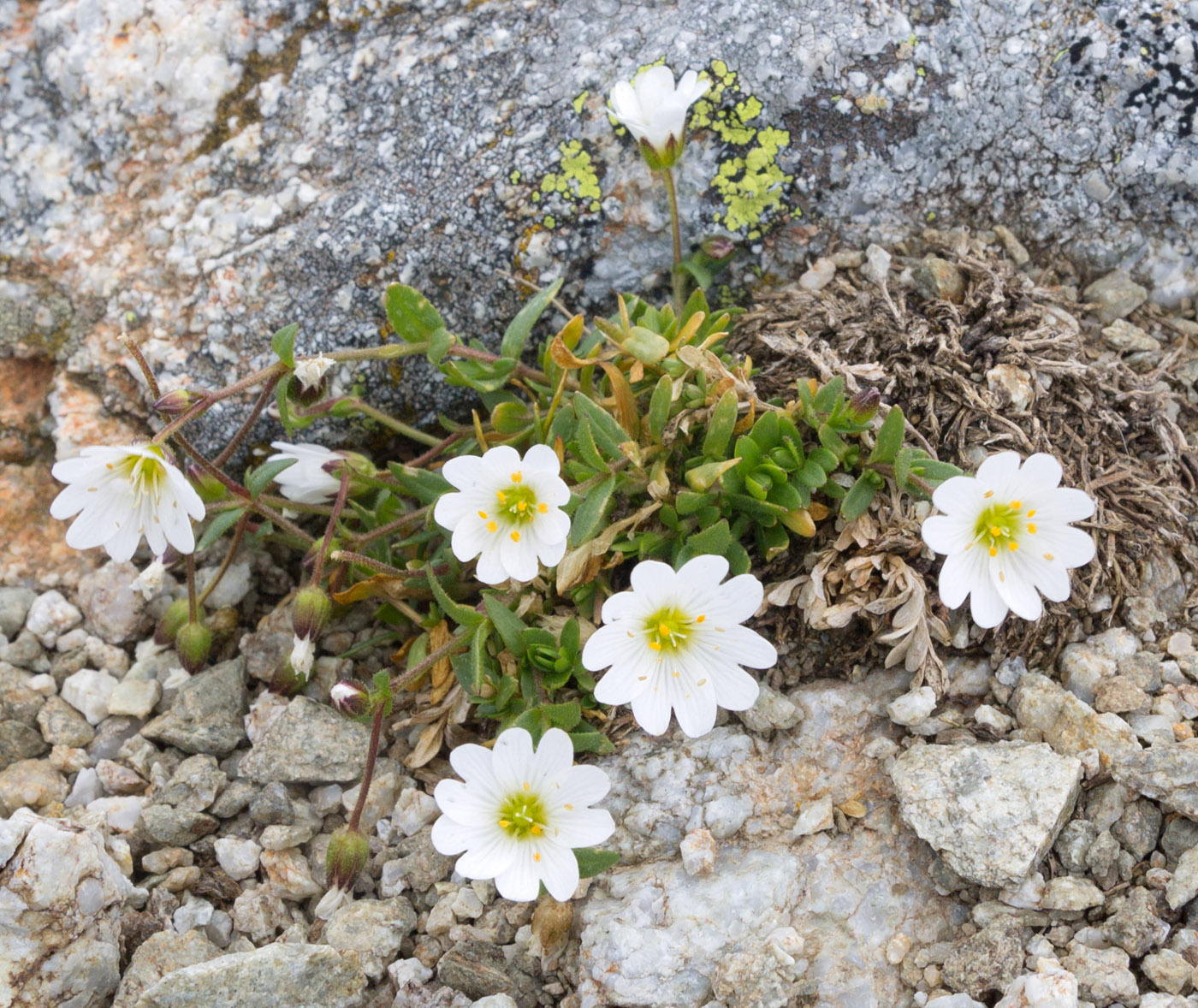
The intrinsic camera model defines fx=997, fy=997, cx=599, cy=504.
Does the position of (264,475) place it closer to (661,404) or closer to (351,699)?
(351,699)

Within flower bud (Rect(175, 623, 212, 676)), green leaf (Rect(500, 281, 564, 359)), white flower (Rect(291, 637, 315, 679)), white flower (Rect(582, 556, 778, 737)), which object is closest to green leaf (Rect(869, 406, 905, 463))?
white flower (Rect(582, 556, 778, 737))

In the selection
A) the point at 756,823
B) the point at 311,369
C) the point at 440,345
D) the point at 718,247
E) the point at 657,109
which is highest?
the point at 657,109

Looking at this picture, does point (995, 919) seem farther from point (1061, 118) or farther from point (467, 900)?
point (1061, 118)

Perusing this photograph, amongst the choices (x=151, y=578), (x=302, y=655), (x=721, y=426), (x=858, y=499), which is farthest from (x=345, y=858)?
(x=858, y=499)

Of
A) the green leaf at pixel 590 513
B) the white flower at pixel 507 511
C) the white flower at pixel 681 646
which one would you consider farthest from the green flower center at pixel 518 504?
the white flower at pixel 681 646

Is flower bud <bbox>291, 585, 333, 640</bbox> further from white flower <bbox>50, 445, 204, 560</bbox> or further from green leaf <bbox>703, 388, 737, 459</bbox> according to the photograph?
green leaf <bbox>703, 388, 737, 459</bbox>

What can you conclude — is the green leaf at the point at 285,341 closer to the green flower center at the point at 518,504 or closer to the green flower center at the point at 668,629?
the green flower center at the point at 518,504
